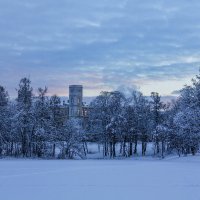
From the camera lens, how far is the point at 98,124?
8750 centimetres

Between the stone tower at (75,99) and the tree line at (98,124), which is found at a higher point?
the stone tower at (75,99)

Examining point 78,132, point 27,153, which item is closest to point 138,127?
point 78,132

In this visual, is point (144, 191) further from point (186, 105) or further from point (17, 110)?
point (17, 110)

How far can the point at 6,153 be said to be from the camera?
7544cm

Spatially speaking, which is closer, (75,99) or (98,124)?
(98,124)

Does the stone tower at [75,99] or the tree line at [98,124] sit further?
the stone tower at [75,99]

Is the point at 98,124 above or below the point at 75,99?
below

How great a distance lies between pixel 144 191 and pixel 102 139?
216 ft

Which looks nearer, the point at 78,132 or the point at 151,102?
the point at 78,132

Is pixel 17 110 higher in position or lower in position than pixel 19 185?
higher

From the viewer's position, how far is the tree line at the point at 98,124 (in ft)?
227

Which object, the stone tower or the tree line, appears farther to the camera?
the stone tower

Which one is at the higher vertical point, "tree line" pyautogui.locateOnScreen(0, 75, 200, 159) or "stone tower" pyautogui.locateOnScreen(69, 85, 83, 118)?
"stone tower" pyautogui.locateOnScreen(69, 85, 83, 118)

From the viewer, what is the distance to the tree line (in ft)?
227
